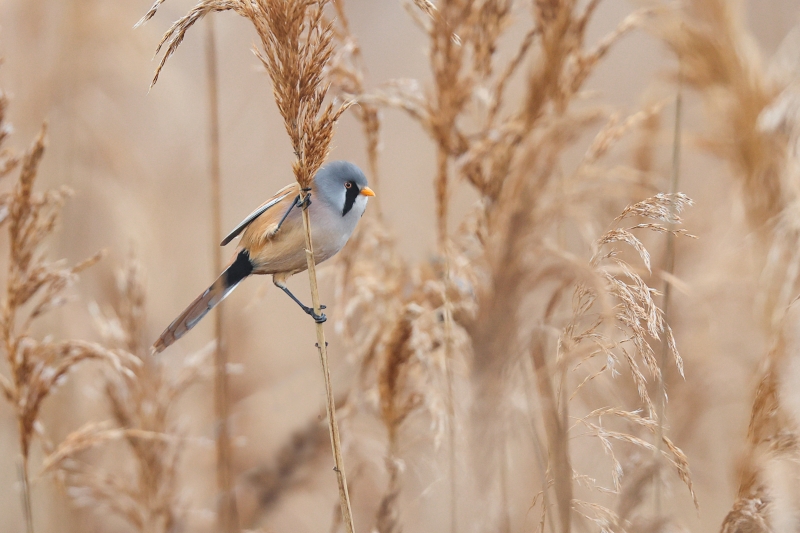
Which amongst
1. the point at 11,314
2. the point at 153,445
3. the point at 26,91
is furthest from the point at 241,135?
the point at 11,314

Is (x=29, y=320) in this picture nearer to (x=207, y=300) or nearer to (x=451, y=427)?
(x=207, y=300)

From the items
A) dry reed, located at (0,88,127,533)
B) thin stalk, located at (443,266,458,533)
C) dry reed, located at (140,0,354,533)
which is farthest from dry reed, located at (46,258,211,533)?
dry reed, located at (140,0,354,533)

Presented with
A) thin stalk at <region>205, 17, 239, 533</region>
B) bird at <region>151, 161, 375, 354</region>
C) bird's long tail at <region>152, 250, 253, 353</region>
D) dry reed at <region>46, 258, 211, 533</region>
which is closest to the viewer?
bird's long tail at <region>152, 250, 253, 353</region>

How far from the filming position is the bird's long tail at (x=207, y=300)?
917 mm

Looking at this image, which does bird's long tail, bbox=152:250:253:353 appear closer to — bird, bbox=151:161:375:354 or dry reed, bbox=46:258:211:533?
bird, bbox=151:161:375:354

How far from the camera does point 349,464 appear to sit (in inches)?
78.0

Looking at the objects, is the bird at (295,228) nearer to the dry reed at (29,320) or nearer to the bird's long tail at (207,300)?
the bird's long tail at (207,300)

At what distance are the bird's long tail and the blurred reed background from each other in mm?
412

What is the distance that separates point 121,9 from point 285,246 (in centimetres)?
219

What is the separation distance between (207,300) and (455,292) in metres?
0.76

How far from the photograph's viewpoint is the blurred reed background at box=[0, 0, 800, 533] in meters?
1.27

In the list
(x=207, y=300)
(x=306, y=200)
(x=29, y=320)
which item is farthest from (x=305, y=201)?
(x=29, y=320)

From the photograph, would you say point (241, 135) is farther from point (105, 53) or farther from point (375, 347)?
point (375, 347)

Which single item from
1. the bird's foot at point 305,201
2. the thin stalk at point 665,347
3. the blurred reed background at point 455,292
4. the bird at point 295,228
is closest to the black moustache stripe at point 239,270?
the bird at point 295,228
